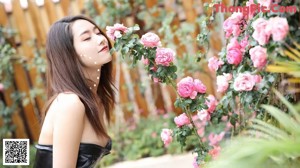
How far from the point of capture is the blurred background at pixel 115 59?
4113 mm

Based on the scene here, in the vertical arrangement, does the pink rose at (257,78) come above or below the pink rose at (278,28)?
below

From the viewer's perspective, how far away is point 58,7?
Answer: 14.1 ft

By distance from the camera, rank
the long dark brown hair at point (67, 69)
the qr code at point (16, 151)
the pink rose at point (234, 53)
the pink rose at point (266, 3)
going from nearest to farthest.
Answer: the pink rose at point (266, 3) < the pink rose at point (234, 53) < the long dark brown hair at point (67, 69) < the qr code at point (16, 151)

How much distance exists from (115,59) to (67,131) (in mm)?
2586

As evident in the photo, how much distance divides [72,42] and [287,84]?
0.80 m

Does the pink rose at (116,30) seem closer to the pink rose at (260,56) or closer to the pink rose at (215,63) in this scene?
the pink rose at (215,63)

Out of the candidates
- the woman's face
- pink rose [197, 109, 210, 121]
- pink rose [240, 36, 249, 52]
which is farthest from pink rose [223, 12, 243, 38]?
the woman's face

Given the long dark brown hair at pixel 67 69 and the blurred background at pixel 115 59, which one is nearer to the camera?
the long dark brown hair at pixel 67 69

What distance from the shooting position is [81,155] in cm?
189

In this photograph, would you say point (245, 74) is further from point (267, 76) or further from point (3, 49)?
point (3, 49)

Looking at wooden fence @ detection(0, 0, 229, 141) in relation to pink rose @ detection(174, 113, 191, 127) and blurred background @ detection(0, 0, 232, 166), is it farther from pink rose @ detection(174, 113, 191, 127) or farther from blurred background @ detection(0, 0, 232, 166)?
pink rose @ detection(174, 113, 191, 127)

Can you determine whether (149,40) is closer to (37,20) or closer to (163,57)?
(163,57)

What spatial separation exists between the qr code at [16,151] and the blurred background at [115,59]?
1746 millimetres

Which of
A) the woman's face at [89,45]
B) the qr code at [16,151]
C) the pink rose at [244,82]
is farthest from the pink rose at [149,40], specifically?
the qr code at [16,151]
